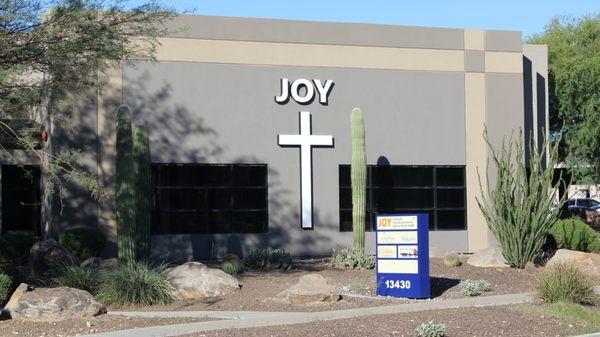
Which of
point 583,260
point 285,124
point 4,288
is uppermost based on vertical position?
point 285,124

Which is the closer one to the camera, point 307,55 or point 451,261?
point 451,261

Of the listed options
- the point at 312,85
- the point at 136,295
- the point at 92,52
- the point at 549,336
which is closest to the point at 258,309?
the point at 136,295

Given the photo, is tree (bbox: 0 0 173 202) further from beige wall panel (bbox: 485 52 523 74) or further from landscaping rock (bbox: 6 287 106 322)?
beige wall panel (bbox: 485 52 523 74)

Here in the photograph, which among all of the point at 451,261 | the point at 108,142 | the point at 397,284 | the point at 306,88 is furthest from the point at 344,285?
the point at 108,142

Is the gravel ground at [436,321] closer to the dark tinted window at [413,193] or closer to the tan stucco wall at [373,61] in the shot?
the tan stucco wall at [373,61]

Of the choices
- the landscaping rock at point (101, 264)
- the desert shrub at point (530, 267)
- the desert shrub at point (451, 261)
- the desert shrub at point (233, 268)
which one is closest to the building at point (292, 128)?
the landscaping rock at point (101, 264)

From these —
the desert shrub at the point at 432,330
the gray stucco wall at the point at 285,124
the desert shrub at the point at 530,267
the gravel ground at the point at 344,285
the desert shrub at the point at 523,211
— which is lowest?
the gravel ground at the point at 344,285

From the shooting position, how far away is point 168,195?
2652 centimetres

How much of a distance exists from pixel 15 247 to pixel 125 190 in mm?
5840

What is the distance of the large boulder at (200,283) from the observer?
16.9m

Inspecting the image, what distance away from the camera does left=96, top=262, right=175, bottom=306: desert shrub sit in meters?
15.9

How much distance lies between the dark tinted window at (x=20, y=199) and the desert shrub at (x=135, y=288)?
36.7ft

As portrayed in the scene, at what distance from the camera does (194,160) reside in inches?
1049

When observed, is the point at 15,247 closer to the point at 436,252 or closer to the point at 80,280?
the point at 80,280
